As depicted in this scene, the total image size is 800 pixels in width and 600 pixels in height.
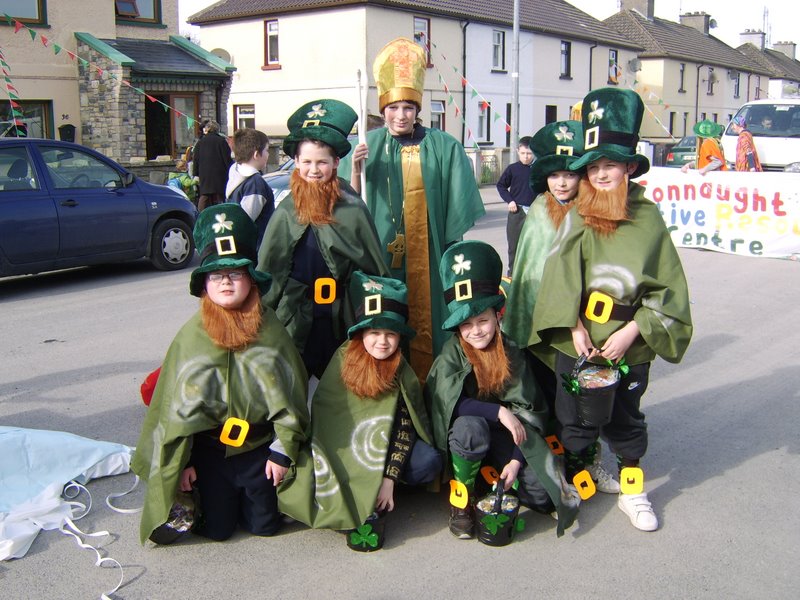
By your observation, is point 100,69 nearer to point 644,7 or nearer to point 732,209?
point 732,209

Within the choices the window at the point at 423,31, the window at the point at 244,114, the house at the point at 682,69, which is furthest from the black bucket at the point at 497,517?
the house at the point at 682,69

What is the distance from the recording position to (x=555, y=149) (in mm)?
4262

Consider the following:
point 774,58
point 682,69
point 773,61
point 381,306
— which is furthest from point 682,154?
point 774,58

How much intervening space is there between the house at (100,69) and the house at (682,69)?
90.9ft

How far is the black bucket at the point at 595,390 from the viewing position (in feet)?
12.3

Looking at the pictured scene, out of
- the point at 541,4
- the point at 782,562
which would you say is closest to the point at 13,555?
the point at 782,562

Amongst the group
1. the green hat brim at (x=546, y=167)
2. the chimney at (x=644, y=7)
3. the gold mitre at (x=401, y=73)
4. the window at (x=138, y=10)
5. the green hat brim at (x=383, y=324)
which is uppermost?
the chimney at (x=644, y=7)

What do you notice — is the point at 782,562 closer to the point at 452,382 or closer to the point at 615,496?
the point at 615,496

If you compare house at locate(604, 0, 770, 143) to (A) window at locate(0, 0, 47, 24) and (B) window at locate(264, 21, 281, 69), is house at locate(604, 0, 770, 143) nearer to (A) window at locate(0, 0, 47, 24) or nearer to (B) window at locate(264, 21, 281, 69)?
(B) window at locate(264, 21, 281, 69)

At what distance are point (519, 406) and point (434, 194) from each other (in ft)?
4.46

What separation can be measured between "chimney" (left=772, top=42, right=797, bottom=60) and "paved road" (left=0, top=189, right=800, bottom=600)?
66845mm

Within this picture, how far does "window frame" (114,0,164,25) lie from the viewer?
20300 mm

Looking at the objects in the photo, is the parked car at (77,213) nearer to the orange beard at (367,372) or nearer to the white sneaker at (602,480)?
the orange beard at (367,372)

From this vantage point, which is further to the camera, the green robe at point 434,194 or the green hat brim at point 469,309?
the green robe at point 434,194
